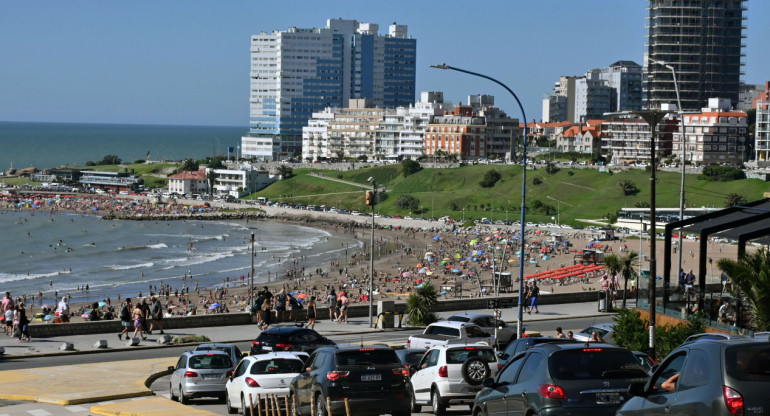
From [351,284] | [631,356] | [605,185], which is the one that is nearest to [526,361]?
[631,356]

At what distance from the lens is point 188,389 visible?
2050 cm

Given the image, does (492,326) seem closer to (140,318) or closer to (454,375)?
(140,318)

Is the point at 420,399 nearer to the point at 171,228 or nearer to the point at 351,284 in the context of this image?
the point at 351,284

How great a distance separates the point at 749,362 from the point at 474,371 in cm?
865

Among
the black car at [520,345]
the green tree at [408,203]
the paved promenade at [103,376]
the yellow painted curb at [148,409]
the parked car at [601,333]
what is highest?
the black car at [520,345]

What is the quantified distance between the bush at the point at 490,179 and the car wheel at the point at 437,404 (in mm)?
137036

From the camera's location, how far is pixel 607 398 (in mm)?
11773

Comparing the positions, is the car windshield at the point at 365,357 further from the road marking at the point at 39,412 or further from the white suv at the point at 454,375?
the road marking at the point at 39,412

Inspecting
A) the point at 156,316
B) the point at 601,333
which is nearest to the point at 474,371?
the point at 601,333

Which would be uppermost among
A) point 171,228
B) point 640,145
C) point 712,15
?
point 712,15

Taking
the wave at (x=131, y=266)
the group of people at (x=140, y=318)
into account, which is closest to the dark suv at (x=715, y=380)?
the group of people at (x=140, y=318)

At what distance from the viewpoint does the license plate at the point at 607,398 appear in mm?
11727

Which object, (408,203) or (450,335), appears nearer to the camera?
(450,335)

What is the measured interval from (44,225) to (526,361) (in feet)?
433
